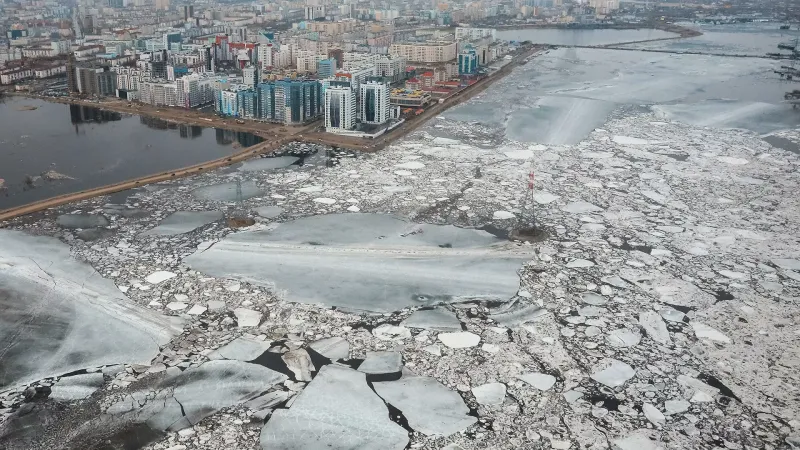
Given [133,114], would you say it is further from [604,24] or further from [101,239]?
[604,24]

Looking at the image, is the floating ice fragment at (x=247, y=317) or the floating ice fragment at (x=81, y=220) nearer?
the floating ice fragment at (x=247, y=317)

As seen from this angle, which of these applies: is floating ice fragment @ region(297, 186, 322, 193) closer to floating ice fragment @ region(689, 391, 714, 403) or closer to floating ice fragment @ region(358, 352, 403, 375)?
floating ice fragment @ region(358, 352, 403, 375)

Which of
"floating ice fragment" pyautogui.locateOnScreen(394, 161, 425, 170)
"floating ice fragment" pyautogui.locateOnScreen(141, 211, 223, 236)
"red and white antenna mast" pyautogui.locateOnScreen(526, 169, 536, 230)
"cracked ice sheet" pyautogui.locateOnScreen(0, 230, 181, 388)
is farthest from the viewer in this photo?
"floating ice fragment" pyautogui.locateOnScreen(394, 161, 425, 170)

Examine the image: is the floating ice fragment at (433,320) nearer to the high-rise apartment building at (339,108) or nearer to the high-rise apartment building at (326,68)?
the high-rise apartment building at (339,108)

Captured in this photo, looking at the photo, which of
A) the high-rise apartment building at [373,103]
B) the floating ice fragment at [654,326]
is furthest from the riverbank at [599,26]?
the floating ice fragment at [654,326]

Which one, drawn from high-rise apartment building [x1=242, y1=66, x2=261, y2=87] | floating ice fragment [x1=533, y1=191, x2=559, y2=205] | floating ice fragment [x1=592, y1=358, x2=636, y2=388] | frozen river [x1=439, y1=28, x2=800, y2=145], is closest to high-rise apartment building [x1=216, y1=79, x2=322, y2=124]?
high-rise apartment building [x1=242, y1=66, x2=261, y2=87]

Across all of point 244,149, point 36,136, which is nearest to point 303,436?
point 244,149
